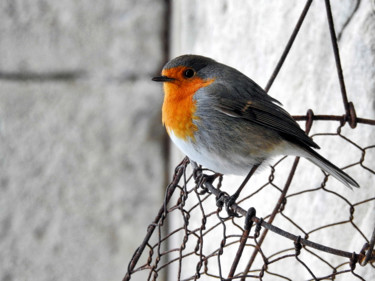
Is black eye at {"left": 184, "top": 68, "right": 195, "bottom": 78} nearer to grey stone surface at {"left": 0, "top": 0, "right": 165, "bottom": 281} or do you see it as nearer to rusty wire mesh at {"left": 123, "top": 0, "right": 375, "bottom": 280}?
rusty wire mesh at {"left": 123, "top": 0, "right": 375, "bottom": 280}

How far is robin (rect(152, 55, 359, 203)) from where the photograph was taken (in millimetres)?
1468

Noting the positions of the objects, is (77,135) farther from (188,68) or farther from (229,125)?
(229,125)

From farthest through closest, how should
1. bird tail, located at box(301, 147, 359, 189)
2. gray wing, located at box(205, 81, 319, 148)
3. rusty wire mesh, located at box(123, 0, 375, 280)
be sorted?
1. gray wing, located at box(205, 81, 319, 148)
2. bird tail, located at box(301, 147, 359, 189)
3. rusty wire mesh, located at box(123, 0, 375, 280)

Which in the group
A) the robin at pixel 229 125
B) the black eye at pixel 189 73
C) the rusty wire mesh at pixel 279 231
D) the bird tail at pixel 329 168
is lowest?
the rusty wire mesh at pixel 279 231

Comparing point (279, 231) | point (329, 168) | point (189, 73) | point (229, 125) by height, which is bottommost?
point (279, 231)

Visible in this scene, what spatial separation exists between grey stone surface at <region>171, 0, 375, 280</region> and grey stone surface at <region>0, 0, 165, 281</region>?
2.07 feet

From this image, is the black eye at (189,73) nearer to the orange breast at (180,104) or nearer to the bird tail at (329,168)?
the orange breast at (180,104)

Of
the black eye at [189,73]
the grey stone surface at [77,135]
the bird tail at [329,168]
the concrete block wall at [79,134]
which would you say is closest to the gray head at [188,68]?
the black eye at [189,73]

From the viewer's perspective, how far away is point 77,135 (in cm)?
280

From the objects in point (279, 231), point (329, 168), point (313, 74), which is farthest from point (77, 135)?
point (279, 231)

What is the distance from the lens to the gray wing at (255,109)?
1488 millimetres

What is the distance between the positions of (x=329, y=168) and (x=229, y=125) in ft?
0.92

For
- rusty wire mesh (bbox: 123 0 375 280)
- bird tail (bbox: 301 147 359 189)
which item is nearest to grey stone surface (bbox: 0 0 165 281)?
rusty wire mesh (bbox: 123 0 375 280)

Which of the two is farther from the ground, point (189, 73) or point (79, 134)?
point (189, 73)
